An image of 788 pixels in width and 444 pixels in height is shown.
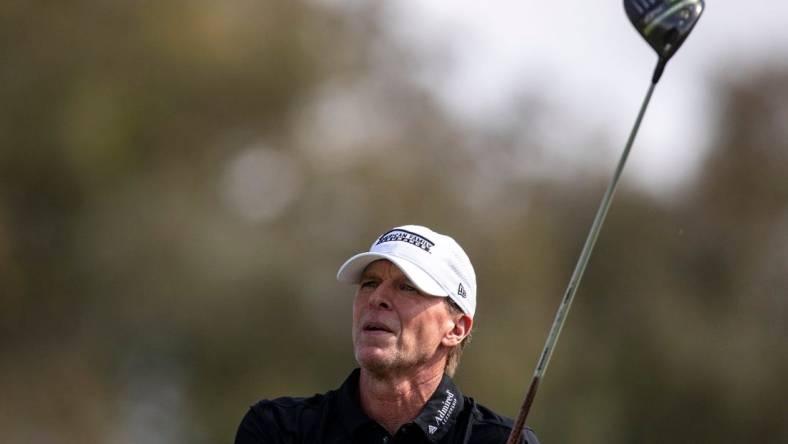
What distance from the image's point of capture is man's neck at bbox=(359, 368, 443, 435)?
20.9 ft

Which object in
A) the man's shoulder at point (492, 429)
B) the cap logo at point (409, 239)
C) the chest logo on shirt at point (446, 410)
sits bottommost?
the man's shoulder at point (492, 429)

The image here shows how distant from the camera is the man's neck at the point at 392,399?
6355 mm

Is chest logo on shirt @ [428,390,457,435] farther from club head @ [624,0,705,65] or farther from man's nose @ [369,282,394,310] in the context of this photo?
→ club head @ [624,0,705,65]

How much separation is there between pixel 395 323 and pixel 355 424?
1.43 ft

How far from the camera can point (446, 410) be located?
6.39 m

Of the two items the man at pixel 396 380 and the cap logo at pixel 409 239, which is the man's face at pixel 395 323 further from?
the cap logo at pixel 409 239

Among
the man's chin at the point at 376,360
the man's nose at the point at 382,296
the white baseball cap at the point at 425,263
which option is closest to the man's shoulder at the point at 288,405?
the man's chin at the point at 376,360

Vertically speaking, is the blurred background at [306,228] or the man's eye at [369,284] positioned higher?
the blurred background at [306,228]

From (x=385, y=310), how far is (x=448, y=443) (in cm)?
59

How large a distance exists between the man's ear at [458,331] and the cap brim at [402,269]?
0.18m

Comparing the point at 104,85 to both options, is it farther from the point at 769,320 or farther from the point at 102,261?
the point at 769,320

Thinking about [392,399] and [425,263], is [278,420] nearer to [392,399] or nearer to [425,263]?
[392,399]

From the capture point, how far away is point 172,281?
23.8 m

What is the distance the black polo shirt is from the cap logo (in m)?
0.58
